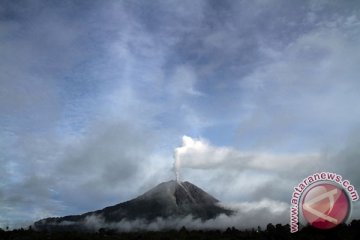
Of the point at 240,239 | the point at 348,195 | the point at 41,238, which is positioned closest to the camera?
the point at 348,195

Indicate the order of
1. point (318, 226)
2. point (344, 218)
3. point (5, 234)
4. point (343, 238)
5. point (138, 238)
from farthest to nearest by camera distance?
1. point (5, 234)
2. point (138, 238)
3. point (318, 226)
4. point (343, 238)
5. point (344, 218)

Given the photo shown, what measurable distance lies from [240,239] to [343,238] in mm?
38777

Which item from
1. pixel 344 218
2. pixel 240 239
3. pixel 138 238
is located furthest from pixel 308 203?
pixel 138 238

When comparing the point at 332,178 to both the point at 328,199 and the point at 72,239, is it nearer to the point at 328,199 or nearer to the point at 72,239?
the point at 328,199

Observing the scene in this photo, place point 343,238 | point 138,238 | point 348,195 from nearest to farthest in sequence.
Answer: point 348,195 < point 343,238 < point 138,238

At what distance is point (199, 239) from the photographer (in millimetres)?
139875

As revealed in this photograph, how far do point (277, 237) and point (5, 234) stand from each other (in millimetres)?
99007

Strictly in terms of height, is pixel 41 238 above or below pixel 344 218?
above

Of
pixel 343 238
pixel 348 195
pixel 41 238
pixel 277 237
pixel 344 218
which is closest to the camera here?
pixel 348 195

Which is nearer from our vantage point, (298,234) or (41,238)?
(298,234)

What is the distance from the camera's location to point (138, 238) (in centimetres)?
14688

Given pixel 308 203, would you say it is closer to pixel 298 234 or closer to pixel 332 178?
pixel 332 178

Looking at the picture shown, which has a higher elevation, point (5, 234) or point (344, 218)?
point (5, 234)

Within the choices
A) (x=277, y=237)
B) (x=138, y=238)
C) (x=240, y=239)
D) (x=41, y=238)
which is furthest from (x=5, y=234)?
(x=277, y=237)
